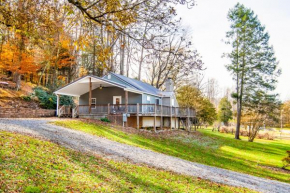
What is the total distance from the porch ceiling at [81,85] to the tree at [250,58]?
59.7 ft

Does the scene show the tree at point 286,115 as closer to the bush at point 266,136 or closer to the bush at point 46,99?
the bush at point 266,136

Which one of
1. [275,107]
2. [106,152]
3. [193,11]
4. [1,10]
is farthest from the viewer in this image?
[275,107]

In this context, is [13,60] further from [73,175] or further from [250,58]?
[250,58]

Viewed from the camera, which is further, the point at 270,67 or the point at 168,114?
the point at 270,67

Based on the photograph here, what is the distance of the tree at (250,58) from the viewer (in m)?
30.8

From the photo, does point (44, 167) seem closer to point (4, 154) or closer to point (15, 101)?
point (4, 154)

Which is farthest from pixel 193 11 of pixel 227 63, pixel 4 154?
pixel 227 63

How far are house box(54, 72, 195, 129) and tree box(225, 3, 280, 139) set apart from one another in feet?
29.8

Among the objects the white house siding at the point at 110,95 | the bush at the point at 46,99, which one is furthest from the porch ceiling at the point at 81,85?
the bush at the point at 46,99

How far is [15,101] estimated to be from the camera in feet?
75.9

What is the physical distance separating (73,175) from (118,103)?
60.9ft

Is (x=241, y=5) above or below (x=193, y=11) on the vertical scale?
above

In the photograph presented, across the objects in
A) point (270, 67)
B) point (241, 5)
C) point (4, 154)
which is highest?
point (241, 5)

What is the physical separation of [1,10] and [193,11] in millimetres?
5758
